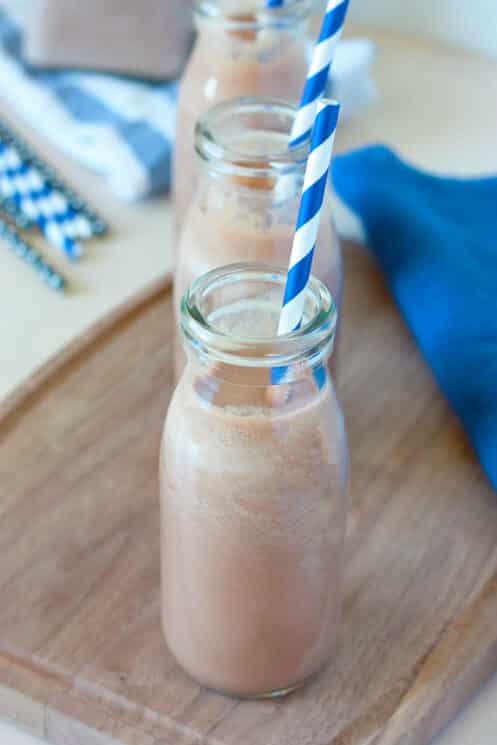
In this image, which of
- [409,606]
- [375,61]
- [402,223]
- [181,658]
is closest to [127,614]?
[181,658]

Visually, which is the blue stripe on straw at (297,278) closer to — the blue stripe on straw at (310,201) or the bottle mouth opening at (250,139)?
the blue stripe on straw at (310,201)

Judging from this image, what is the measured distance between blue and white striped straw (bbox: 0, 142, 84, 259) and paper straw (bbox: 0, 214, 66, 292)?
0.08 ft

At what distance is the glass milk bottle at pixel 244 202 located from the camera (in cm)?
72

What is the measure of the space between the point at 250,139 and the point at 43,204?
404 millimetres

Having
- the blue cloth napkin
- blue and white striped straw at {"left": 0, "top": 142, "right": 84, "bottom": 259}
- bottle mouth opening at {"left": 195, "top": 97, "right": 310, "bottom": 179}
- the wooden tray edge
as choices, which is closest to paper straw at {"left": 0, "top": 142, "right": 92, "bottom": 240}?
blue and white striped straw at {"left": 0, "top": 142, "right": 84, "bottom": 259}

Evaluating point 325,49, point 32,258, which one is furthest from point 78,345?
point 325,49

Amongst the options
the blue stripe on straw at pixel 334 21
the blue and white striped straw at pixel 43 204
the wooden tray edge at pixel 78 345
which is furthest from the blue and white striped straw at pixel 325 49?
the blue and white striped straw at pixel 43 204

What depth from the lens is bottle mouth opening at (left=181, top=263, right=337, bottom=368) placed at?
1.84ft

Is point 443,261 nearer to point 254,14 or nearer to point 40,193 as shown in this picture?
point 254,14

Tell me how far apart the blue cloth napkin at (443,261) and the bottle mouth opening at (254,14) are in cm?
20

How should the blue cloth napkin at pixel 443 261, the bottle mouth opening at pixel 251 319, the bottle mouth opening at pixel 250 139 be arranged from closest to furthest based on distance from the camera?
the bottle mouth opening at pixel 251 319 < the bottle mouth opening at pixel 250 139 < the blue cloth napkin at pixel 443 261

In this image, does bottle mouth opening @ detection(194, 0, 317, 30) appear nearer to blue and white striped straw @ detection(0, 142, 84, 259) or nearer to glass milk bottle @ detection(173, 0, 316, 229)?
glass milk bottle @ detection(173, 0, 316, 229)

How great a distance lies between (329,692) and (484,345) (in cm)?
31

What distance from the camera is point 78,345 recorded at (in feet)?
3.04
